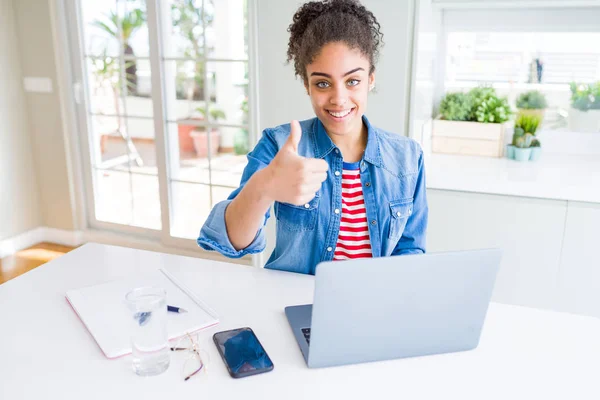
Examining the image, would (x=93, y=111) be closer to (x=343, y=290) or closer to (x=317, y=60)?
(x=317, y=60)

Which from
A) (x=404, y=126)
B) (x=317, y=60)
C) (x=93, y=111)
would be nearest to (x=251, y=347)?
(x=317, y=60)

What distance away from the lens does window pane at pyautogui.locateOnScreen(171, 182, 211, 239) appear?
347cm

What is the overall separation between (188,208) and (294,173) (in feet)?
8.71

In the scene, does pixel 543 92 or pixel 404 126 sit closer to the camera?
pixel 404 126

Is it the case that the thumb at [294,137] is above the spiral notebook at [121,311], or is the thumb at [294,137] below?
above

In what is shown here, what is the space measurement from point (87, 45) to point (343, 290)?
125 inches

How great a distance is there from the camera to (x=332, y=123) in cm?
138

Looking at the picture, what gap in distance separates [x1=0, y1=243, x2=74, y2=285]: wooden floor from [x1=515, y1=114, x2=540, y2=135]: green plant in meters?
2.77

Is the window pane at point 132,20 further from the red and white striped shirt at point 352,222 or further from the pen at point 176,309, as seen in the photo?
the pen at point 176,309

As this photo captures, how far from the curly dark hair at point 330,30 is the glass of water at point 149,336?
27.5 inches

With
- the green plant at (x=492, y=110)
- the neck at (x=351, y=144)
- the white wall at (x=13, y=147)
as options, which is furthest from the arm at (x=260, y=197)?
the white wall at (x=13, y=147)

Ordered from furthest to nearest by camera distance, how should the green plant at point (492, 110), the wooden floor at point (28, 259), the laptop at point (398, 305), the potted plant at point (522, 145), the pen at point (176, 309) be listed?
the wooden floor at point (28, 259), the green plant at point (492, 110), the potted plant at point (522, 145), the pen at point (176, 309), the laptop at point (398, 305)

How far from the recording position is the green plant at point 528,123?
8.81 feet

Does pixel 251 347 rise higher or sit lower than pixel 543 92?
lower
